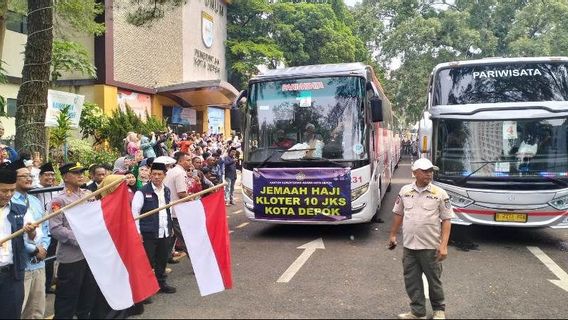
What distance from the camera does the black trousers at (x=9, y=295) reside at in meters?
4.13

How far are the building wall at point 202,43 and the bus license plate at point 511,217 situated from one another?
2003 centimetres

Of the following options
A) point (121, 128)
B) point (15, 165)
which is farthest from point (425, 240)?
point (121, 128)

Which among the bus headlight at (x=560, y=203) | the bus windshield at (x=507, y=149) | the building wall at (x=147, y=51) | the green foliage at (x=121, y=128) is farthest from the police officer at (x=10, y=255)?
the building wall at (x=147, y=51)

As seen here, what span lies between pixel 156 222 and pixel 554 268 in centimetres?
569

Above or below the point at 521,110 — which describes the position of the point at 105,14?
above

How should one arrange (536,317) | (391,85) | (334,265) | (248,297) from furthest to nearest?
(391,85)
(334,265)
(248,297)
(536,317)

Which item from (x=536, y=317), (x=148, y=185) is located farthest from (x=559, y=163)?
(x=148, y=185)

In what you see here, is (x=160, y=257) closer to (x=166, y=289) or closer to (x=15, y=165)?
(x=166, y=289)

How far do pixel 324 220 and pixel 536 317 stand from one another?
4.17m

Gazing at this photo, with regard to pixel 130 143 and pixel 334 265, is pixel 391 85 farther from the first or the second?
pixel 334 265

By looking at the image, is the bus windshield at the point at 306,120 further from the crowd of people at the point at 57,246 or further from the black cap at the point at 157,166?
the black cap at the point at 157,166

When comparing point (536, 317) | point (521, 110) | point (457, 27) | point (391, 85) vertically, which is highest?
point (457, 27)

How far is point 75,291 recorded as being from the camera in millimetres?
4660

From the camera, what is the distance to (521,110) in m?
8.52
